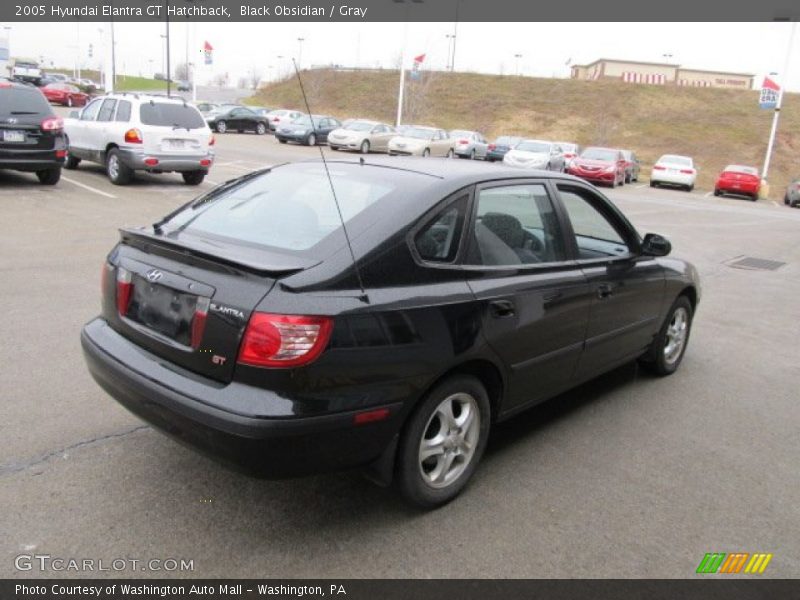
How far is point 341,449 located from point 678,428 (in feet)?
8.62

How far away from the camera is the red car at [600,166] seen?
26203 mm

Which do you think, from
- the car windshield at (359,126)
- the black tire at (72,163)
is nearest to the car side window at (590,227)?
the black tire at (72,163)

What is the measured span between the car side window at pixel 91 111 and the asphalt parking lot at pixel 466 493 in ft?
32.5

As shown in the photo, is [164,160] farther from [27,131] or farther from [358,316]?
[358,316]

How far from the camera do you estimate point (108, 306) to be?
11.5 ft

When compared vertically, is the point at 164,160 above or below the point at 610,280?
below

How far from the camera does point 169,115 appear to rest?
45.4 ft

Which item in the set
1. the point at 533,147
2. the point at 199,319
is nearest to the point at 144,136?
the point at 199,319

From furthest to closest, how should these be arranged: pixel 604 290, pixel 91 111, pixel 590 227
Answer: pixel 91 111 → pixel 590 227 → pixel 604 290

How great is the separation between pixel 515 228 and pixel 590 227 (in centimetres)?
111

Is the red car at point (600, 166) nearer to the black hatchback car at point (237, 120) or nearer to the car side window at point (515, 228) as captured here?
the black hatchback car at point (237, 120)

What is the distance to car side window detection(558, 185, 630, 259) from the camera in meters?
4.23

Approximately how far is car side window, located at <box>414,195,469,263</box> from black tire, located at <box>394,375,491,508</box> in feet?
1.91
